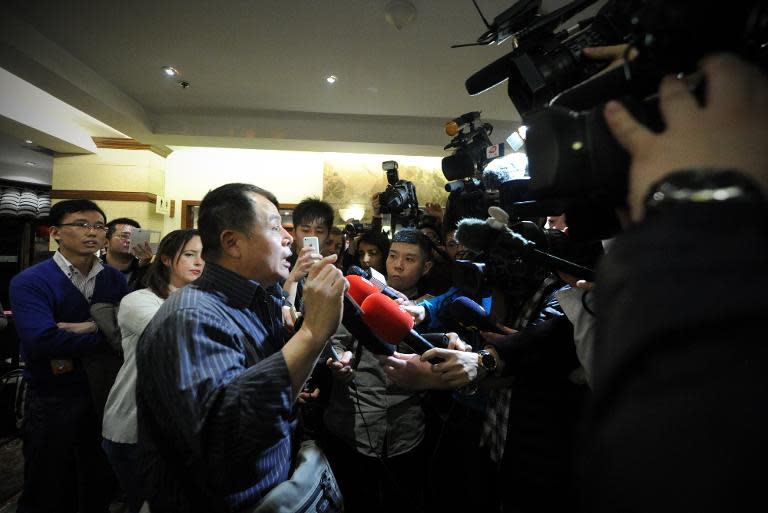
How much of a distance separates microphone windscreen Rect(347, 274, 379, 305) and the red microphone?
3.7 inches

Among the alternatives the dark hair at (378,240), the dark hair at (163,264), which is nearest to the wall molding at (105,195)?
the dark hair at (163,264)

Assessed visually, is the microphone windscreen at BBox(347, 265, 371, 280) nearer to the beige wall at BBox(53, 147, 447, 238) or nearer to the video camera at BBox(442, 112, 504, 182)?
the video camera at BBox(442, 112, 504, 182)

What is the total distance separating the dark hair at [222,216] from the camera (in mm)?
1185

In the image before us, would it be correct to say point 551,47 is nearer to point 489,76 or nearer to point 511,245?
point 489,76

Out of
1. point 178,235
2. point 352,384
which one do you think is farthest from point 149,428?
point 178,235

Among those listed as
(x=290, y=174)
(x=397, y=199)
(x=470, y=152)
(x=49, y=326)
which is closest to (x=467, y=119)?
(x=470, y=152)

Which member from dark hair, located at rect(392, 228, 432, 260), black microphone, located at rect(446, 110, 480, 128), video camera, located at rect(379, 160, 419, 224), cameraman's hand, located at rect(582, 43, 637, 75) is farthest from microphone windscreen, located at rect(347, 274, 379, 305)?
video camera, located at rect(379, 160, 419, 224)

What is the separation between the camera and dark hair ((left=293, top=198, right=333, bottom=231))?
9.23 feet

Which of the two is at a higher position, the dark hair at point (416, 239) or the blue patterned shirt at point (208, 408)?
the dark hair at point (416, 239)

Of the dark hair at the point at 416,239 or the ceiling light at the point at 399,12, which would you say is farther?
the ceiling light at the point at 399,12

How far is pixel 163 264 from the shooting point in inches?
78.8

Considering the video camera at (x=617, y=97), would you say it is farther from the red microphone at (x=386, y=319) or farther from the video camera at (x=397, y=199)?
the video camera at (x=397, y=199)

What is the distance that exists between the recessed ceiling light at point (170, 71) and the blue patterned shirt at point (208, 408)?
358 cm

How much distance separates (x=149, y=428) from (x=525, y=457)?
1105 millimetres
